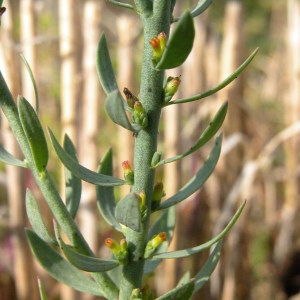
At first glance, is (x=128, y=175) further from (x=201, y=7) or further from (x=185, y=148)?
(x=185, y=148)

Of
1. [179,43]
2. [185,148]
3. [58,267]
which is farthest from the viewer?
[185,148]

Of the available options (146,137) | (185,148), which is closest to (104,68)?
(146,137)

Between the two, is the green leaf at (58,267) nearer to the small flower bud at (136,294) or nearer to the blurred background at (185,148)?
the small flower bud at (136,294)

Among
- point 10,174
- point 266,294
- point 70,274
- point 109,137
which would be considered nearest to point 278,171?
point 266,294

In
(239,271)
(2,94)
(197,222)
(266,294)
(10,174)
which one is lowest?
(266,294)

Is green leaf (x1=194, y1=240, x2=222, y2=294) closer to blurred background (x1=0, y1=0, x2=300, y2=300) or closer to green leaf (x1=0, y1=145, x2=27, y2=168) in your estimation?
green leaf (x1=0, y1=145, x2=27, y2=168)

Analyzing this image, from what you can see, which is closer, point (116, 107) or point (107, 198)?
point (116, 107)

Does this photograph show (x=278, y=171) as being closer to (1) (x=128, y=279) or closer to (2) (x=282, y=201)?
(2) (x=282, y=201)
